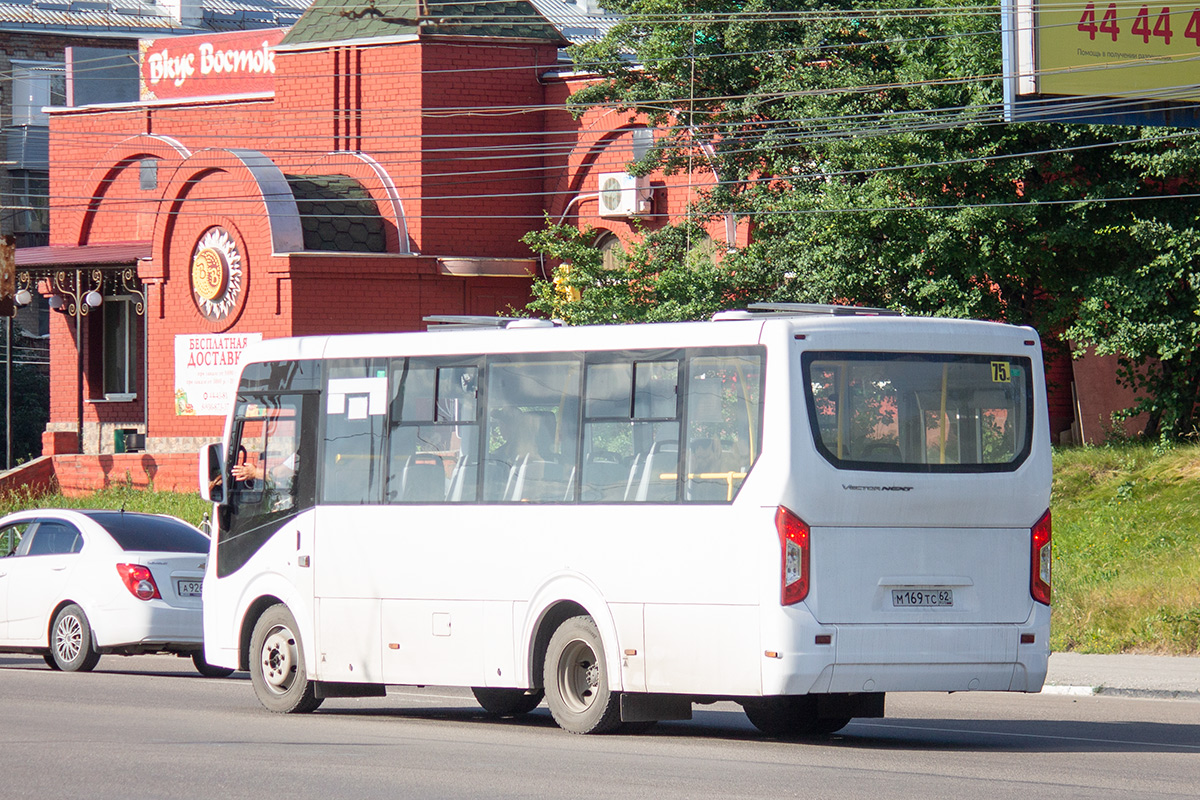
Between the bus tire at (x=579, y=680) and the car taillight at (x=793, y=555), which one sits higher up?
the car taillight at (x=793, y=555)

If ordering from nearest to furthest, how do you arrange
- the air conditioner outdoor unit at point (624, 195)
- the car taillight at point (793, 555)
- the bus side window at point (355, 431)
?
1. the car taillight at point (793, 555)
2. the bus side window at point (355, 431)
3. the air conditioner outdoor unit at point (624, 195)

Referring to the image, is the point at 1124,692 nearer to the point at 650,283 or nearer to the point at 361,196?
the point at 650,283

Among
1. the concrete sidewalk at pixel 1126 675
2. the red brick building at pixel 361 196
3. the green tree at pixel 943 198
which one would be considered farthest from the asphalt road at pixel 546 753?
the red brick building at pixel 361 196

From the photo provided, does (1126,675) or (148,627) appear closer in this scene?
(1126,675)

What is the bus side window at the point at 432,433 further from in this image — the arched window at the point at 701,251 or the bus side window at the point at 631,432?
the arched window at the point at 701,251

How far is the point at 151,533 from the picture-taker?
17.9 meters

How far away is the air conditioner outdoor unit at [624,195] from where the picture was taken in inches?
1341

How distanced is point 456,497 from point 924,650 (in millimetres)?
3491

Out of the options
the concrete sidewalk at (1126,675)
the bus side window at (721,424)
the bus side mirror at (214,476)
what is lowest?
the concrete sidewalk at (1126,675)

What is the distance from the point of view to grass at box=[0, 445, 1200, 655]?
1888 centimetres

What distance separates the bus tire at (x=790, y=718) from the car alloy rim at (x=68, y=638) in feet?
25.9

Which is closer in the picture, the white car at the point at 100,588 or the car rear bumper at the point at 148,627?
the car rear bumper at the point at 148,627

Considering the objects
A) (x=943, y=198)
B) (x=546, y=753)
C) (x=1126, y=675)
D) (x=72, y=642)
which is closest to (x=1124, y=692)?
(x=1126, y=675)

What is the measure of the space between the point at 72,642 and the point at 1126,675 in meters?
9.94
